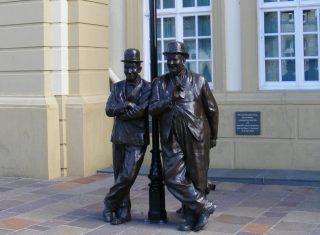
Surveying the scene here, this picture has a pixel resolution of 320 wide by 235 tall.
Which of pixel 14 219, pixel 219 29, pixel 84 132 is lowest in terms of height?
pixel 14 219

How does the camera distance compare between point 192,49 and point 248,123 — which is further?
point 192,49

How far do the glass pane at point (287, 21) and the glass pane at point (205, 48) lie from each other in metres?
1.38

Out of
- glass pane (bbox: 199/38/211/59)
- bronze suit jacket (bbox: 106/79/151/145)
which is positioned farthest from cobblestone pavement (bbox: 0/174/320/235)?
glass pane (bbox: 199/38/211/59)

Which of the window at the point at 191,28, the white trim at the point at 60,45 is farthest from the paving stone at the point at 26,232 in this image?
the window at the point at 191,28

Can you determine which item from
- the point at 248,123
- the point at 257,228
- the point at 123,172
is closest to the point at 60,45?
the point at 248,123

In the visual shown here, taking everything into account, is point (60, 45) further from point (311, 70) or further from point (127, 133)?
point (311, 70)

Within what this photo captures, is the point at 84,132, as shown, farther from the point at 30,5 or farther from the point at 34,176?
the point at 30,5

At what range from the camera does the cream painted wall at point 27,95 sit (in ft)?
35.6

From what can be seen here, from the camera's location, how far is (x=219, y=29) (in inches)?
441

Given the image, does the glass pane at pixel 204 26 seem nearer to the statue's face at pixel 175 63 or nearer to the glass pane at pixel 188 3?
the glass pane at pixel 188 3

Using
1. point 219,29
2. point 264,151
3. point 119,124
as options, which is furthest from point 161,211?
point 219,29

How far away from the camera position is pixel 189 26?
11758 millimetres

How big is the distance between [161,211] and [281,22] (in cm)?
497

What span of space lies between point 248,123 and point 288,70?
3.87 ft
